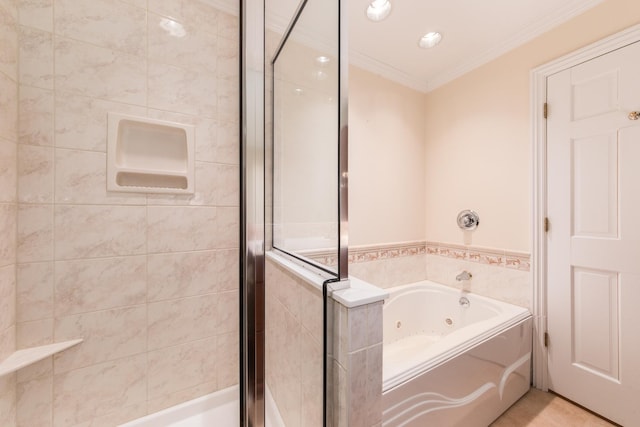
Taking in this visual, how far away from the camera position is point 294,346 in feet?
3.11

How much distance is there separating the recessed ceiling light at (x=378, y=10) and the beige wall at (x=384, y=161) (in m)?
0.37

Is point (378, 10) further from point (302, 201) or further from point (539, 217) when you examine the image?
point (539, 217)

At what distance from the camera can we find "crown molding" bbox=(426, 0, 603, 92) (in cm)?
138

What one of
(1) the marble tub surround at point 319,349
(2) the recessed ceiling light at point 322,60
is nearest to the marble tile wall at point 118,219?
(1) the marble tub surround at point 319,349

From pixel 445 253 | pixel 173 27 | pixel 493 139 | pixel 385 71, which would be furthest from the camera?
pixel 445 253

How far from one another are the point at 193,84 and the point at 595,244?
2318 millimetres

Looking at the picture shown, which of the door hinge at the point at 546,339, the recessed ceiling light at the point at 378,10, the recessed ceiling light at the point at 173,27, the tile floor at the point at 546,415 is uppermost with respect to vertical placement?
the recessed ceiling light at the point at 378,10

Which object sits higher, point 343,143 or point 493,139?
point 493,139

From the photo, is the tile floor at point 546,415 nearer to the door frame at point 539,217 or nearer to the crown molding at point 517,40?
the door frame at point 539,217

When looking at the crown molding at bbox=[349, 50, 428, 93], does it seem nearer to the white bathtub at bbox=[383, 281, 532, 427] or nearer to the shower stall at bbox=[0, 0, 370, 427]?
the shower stall at bbox=[0, 0, 370, 427]

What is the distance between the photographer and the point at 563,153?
143 centimetres

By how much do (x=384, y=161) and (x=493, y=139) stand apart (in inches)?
30.3

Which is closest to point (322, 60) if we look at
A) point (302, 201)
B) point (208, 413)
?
point (302, 201)

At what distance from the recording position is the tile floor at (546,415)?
1299mm
